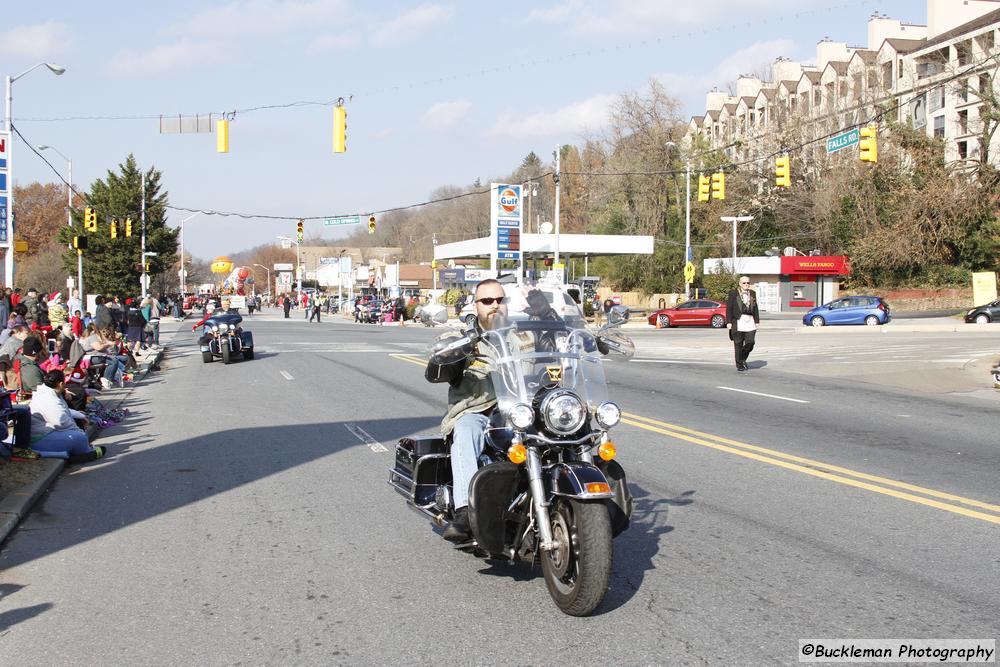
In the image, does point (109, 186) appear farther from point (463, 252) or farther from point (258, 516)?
point (258, 516)

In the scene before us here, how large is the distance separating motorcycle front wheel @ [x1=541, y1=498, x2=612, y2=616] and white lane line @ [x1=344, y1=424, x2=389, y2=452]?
549 centimetres

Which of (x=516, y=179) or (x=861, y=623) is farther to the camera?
(x=516, y=179)

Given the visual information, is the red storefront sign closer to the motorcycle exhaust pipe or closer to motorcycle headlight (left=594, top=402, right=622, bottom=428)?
the motorcycle exhaust pipe

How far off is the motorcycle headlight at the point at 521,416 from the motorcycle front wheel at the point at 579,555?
44 centimetres

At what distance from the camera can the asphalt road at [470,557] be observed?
4.63 meters

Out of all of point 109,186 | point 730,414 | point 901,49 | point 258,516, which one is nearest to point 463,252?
point 109,186

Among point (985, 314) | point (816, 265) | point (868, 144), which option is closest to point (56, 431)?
point (868, 144)

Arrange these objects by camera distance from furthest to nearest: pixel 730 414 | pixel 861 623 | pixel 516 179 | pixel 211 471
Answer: pixel 516 179 < pixel 730 414 < pixel 211 471 < pixel 861 623

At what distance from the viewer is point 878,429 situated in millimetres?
11695

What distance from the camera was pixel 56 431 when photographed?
9.90 m

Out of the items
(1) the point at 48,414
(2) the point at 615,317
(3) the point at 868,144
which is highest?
(3) the point at 868,144

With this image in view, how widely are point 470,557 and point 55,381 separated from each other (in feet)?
21.7

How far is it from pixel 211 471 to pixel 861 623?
6459 mm

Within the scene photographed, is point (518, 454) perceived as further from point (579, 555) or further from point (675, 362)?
point (675, 362)
